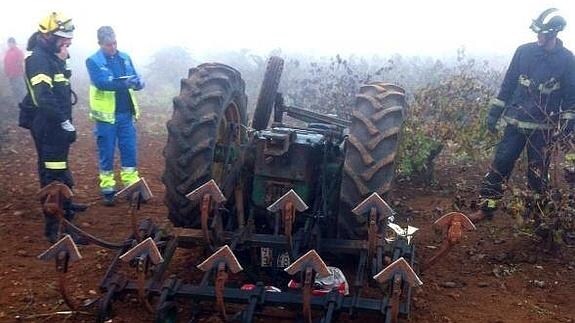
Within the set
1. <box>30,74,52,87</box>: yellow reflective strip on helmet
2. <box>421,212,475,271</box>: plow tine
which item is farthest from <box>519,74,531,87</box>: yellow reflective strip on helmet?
<box>30,74,52,87</box>: yellow reflective strip on helmet

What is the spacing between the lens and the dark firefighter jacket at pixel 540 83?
19.8ft

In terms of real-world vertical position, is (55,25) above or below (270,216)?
above

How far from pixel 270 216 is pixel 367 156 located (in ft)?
3.26

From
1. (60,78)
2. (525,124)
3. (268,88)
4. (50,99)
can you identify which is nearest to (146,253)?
(268,88)

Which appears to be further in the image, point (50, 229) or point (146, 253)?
point (50, 229)

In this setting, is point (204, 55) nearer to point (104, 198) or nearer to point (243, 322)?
point (104, 198)

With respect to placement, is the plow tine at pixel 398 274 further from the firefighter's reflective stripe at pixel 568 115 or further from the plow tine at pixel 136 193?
the firefighter's reflective stripe at pixel 568 115

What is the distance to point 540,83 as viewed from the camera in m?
6.16

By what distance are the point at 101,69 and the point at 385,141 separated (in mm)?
4108

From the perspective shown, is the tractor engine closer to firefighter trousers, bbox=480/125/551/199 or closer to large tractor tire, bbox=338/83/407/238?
large tractor tire, bbox=338/83/407/238

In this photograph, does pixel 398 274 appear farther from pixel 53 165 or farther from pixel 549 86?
pixel 53 165

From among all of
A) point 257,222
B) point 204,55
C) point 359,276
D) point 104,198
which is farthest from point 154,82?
point 359,276

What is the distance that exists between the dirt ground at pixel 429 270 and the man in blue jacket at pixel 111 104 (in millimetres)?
501

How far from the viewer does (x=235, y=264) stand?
3.43 m
